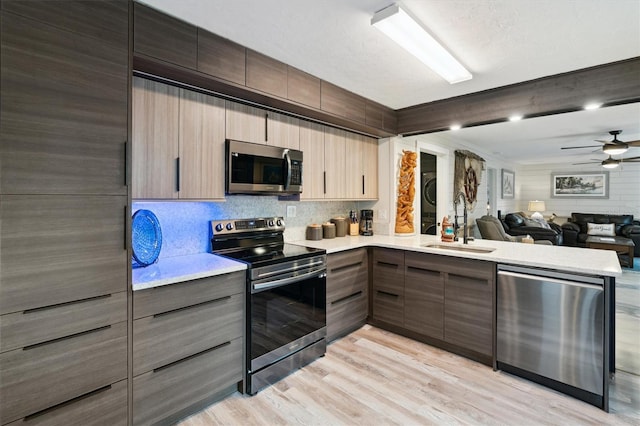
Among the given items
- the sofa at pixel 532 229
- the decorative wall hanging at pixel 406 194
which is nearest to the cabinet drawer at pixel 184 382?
the decorative wall hanging at pixel 406 194

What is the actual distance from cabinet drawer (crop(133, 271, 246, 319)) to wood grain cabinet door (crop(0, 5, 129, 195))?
576 millimetres

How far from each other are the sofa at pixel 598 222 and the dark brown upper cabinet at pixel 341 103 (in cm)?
654

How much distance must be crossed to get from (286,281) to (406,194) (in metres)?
2.10

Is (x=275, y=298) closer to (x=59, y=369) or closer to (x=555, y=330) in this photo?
(x=59, y=369)

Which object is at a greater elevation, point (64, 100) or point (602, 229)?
point (64, 100)

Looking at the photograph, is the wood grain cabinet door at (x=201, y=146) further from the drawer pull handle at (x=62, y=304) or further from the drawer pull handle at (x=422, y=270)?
the drawer pull handle at (x=422, y=270)

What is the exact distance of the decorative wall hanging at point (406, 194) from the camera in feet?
12.4

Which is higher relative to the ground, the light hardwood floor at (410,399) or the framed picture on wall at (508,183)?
the framed picture on wall at (508,183)

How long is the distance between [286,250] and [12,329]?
1661 millimetres

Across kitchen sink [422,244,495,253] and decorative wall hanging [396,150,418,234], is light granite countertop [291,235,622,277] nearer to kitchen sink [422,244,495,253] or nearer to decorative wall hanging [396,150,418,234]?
kitchen sink [422,244,495,253]

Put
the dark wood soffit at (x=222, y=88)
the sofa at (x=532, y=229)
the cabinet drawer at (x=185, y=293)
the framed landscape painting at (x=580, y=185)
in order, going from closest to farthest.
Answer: the cabinet drawer at (x=185, y=293) < the dark wood soffit at (x=222, y=88) < the sofa at (x=532, y=229) < the framed landscape painting at (x=580, y=185)

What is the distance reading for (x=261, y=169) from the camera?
2.57 meters

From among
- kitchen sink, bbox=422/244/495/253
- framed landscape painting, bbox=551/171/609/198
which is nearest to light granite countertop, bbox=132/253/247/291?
→ kitchen sink, bbox=422/244/495/253

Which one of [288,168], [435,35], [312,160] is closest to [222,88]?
[288,168]
